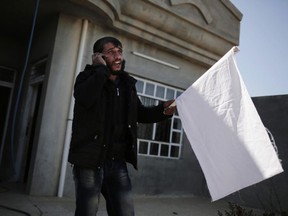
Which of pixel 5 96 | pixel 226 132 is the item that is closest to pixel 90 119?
pixel 226 132

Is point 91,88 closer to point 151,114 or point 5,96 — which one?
point 151,114

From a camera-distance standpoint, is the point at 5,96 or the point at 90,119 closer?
the point at 90,119

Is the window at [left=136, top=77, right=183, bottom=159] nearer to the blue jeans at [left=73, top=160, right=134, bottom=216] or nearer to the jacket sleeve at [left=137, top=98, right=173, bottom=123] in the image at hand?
the jacket sleeve at [left=137, top=98, right=173, bottom=123]

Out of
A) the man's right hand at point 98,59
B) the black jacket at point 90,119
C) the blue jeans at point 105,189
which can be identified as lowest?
the blue jeans at point 105,189

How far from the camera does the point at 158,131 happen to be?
763 centimetres

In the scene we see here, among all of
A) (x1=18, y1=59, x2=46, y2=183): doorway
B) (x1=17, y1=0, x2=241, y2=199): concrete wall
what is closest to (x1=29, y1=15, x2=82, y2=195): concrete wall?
(x1=17, y1=0, x2=241, y2=199): concrete wall

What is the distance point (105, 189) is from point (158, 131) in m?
5.17

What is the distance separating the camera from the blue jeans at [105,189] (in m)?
2.22

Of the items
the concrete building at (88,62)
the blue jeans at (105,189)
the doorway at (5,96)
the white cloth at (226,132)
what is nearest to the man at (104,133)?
the blue jeans at (105,189)

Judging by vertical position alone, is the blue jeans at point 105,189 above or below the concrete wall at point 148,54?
below

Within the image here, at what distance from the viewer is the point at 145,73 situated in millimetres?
7258

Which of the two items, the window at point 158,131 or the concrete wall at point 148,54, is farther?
the window at point 158,131

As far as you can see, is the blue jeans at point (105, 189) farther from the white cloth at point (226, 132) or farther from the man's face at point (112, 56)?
the man's face at point (112, 56)

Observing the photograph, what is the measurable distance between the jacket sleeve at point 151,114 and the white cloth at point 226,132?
0.55ft
